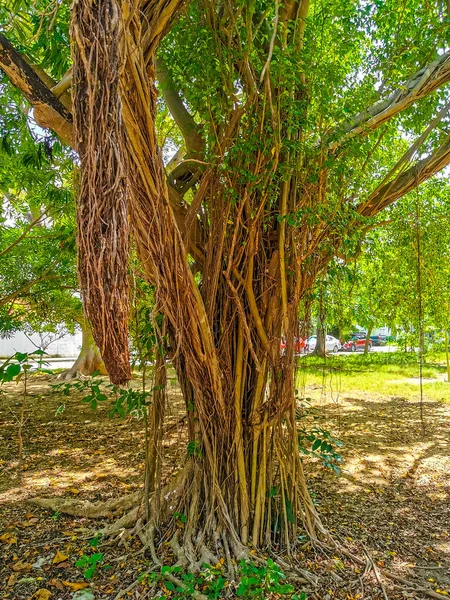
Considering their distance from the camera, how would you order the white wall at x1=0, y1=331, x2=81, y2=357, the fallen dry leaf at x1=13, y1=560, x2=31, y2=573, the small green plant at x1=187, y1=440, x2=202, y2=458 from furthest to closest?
the white wall at x1=0, y1=331, x2=81, y2=357, the small green plant at x1=187, y1=440, x2=202, y2=458, the fallen dry leaf at x1=13, y1=560, x2=31, y2=573

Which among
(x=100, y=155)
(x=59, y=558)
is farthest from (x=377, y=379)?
(x=100, y=155)

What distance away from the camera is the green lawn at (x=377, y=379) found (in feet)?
26.1

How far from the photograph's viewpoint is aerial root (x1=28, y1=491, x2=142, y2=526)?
2.88 m

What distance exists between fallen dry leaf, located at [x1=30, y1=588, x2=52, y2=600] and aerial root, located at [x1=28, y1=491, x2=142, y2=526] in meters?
0.79

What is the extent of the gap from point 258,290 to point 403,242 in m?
2.78

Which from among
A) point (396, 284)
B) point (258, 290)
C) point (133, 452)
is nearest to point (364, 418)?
point (396, 284)

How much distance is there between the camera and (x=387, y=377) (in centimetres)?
1038

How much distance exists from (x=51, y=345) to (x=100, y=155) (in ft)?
51.5

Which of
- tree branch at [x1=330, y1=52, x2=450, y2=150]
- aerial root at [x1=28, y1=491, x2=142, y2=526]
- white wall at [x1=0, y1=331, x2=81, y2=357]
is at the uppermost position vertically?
Answer: tree branch at [x1=330, y1=52, x2=450, y2=150]

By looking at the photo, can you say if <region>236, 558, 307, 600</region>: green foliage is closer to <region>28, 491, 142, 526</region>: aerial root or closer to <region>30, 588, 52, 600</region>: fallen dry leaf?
<region>30, 588, 52, 600</region>: fallen dry leaf

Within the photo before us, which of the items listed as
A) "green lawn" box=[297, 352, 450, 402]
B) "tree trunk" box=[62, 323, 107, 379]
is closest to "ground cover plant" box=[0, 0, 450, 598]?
"green lawn" box=[297, 352, 450, 402]

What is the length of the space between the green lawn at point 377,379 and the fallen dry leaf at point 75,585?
4.06m

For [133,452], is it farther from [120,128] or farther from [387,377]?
[387,377]

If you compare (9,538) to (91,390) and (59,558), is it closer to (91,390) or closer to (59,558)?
(59,558)
